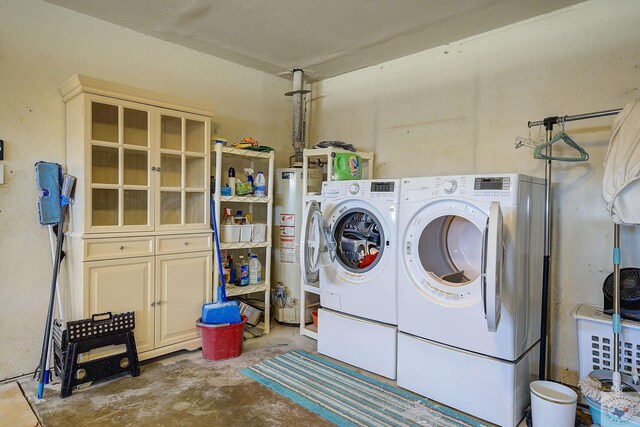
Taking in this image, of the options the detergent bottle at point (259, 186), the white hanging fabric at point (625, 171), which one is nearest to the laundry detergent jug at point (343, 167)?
the detergent bottle at point (259, 186)

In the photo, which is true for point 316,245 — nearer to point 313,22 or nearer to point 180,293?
point 180,293

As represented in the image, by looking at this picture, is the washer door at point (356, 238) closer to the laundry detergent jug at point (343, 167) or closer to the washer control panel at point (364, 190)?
the washer control panel at point (364, 190)

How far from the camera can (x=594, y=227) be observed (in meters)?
2.31

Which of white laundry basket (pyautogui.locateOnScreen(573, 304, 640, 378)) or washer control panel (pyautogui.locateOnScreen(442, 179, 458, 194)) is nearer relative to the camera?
white laundry basket (pyautogui.locateOnScreen(573, 304, 640, 378))

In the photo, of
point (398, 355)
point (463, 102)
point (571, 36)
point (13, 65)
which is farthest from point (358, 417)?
point (13, 65)

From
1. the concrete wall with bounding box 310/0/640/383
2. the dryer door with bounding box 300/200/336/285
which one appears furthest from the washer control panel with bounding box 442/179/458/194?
the dryer door with bounding box 300/200/336/285

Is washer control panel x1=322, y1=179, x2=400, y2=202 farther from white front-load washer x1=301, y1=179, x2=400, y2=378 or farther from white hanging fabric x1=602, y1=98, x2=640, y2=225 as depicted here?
white hanging fabric x1=602, y1=98, x2=640, y2=225

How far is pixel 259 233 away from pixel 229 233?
292 mm

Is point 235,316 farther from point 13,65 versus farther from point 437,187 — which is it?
point 13,65

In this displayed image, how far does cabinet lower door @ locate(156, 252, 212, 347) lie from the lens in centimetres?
268

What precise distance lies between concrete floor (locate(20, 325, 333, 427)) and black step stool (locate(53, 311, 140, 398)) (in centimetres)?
7

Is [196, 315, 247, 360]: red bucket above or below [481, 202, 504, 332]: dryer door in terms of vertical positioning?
below

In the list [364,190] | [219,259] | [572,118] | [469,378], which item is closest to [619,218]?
[572,118]

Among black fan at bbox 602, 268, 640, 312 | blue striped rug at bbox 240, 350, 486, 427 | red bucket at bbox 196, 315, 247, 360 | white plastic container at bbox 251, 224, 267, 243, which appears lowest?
blue striped rug at bbox 240, 350, 486, 427
